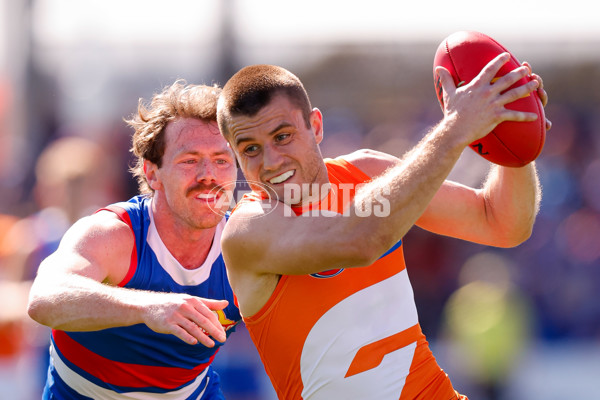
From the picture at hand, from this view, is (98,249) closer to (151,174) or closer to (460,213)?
(151,174)

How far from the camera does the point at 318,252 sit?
2852 mm

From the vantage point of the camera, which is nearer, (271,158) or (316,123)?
(271,158)

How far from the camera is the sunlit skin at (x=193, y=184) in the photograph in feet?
13.5

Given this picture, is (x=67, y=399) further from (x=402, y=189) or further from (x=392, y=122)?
(x=392, y=122)

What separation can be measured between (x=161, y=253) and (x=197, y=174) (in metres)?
0.50

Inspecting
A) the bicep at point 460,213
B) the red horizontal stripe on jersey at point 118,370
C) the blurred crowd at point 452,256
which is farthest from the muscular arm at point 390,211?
the blurred crowd at point 452,256

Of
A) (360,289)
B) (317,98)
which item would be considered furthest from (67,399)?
(317,98)

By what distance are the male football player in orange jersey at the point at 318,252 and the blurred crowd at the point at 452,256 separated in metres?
3.38

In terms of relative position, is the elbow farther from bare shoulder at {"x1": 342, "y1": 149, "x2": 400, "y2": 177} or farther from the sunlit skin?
bare shoulder at {"x1": 342, "y1": 149, "x2": 400, "y2": 177}

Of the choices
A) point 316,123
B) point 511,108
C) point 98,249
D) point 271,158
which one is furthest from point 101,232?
point 511,108

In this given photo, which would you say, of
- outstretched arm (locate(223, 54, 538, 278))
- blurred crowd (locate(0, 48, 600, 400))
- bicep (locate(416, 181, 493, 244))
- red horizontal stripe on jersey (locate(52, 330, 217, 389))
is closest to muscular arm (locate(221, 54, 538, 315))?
outstretched arm (locate(223, 54, 538, 278))

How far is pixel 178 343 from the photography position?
4012mm

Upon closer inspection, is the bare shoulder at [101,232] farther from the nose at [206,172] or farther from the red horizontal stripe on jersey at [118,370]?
the red horizontal stripe on jersey at [118,370]

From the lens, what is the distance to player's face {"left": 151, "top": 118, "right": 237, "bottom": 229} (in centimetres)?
411
